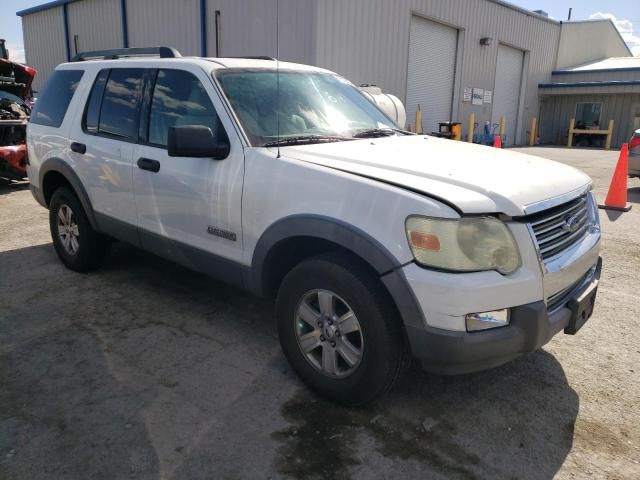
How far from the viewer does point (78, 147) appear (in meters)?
4.37

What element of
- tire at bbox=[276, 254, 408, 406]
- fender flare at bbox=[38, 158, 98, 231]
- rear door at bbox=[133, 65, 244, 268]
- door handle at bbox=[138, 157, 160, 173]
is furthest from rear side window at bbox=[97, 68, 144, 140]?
tire at bbox=[276, 254, 408, 406]

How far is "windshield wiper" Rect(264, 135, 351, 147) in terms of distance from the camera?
309cm

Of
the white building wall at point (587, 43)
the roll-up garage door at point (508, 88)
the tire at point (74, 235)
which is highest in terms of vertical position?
the white building wall at point (587, 43)

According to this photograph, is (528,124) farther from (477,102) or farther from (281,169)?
(281,169)

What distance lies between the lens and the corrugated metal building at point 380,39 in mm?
14211

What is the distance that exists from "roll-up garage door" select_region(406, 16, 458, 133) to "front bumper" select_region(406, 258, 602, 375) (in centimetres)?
1630

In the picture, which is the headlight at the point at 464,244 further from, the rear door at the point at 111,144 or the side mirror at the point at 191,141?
the rear door at the point at 111,144

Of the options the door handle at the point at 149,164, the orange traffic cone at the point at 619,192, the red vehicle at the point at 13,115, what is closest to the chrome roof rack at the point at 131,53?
the door handle at the point at 149,164

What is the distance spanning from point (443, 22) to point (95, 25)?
1385 centimetres

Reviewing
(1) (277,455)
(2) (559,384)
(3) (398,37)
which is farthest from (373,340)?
(3) (398,37)

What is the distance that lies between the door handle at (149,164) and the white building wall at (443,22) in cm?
1069

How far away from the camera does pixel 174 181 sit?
3473 mm

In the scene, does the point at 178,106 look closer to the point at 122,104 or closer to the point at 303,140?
the point at 122,104

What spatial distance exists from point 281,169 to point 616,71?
96.5ft
